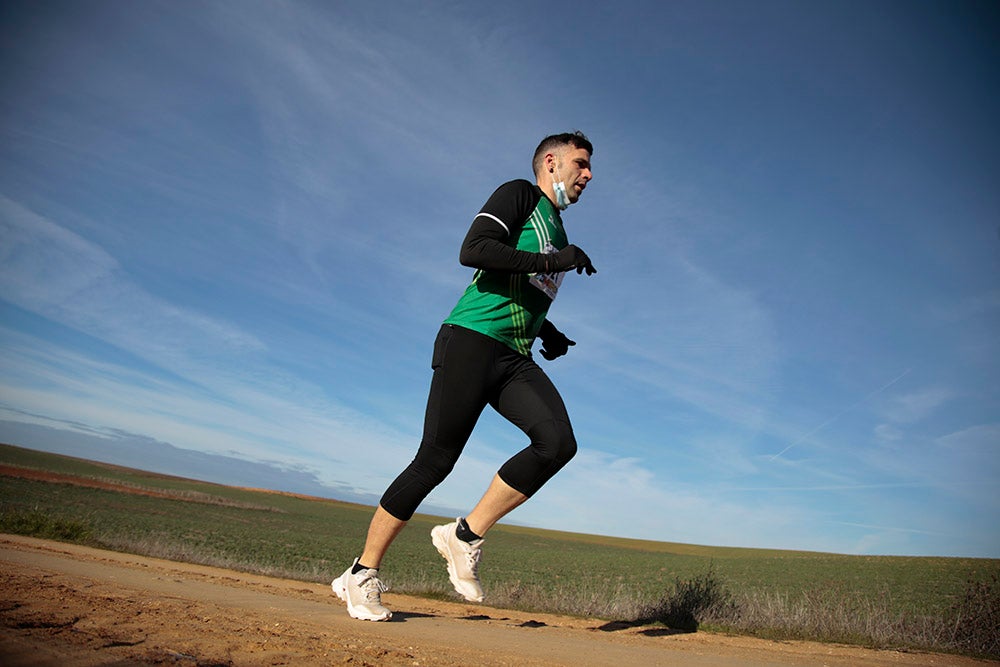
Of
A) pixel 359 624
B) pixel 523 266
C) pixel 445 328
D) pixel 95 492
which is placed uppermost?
pixel 523 266

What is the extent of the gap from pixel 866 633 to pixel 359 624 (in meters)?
6.24

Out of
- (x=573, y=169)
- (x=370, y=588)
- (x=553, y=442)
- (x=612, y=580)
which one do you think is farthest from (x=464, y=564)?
(x=612, y=580)

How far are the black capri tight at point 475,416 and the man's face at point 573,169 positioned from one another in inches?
40.9

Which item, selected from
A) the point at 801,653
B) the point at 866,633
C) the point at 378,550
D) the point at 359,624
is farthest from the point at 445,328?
the point at 866,633

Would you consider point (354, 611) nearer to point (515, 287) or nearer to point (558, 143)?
point (515, 287)

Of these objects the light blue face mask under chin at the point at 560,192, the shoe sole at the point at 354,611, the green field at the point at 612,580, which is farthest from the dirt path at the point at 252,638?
the green field at the point at 612,580

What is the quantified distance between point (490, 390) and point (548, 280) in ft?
2.16

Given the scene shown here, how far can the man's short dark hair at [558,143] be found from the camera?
11.8 feet

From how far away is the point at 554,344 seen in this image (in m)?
3.96

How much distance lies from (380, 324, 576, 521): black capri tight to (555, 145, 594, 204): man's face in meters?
1.04

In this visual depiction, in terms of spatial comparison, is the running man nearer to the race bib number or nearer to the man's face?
the race bib number

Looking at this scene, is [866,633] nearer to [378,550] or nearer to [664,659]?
[664,659]

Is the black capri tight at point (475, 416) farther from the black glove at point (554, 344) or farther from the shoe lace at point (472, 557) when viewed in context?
the black glove at point (554, 344)

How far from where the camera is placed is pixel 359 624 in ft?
10.5
